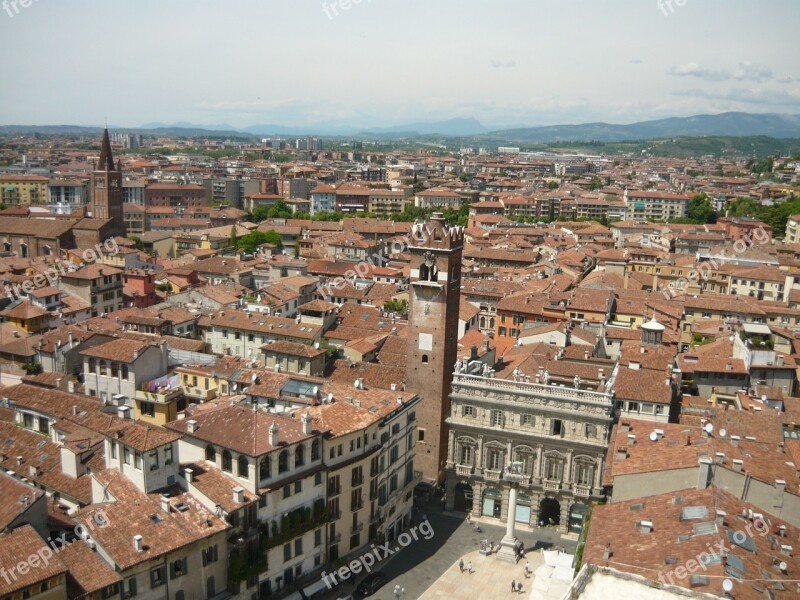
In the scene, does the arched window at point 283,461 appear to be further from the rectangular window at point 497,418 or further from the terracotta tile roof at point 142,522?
the rectangular window at point 497,418

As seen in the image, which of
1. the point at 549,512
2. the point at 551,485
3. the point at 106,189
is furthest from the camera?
the point at 106,189

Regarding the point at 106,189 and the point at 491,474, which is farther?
the point at 106,189

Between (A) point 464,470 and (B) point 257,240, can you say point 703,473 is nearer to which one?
(A) point 464,470

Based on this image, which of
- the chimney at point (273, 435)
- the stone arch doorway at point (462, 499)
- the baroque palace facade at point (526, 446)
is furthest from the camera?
the stone arch doorway at point (462, 499)

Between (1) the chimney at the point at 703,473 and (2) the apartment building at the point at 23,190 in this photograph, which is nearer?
(1) the chimney at the point at 703,473

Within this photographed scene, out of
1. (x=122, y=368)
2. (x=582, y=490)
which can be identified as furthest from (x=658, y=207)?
(x=122, y=368)

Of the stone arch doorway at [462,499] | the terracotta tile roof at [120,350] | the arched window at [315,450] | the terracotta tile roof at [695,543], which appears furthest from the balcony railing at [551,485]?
the terracotta tile roof at [120,350]
